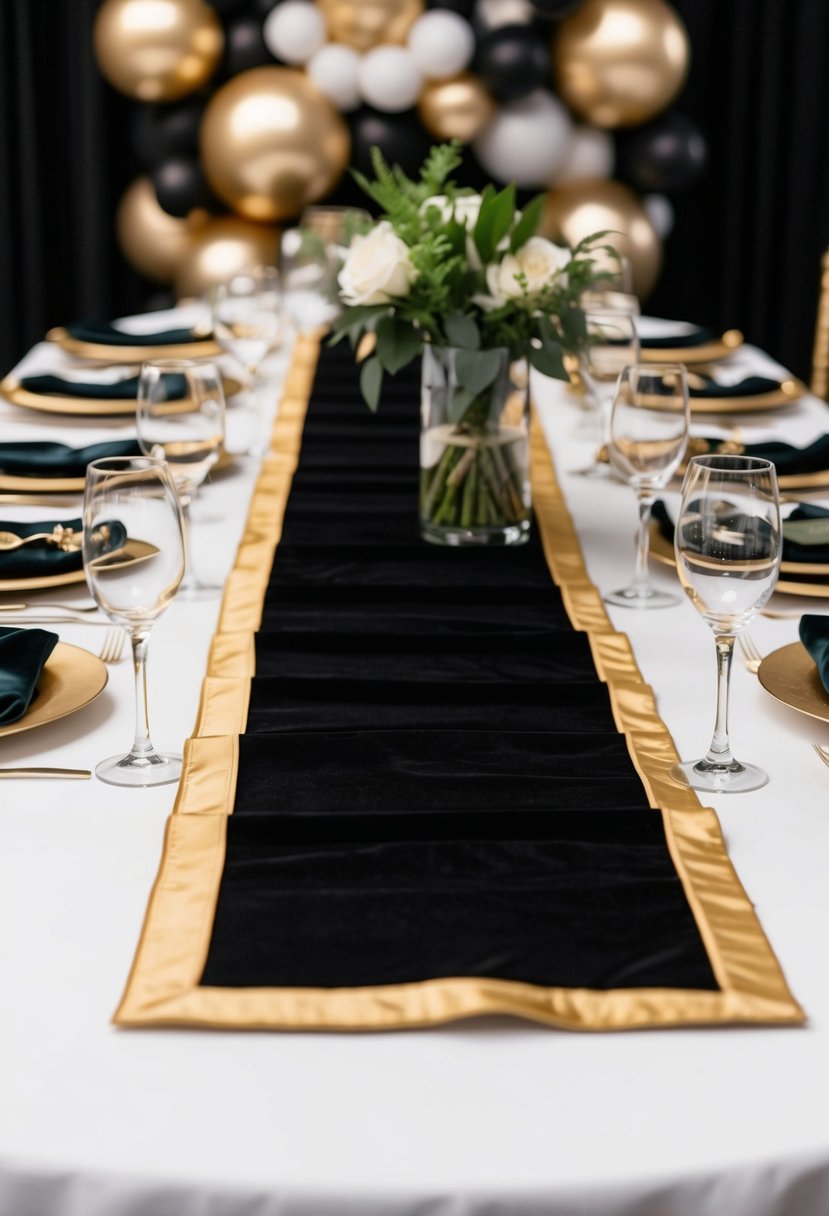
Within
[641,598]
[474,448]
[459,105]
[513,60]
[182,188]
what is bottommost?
[641,598]

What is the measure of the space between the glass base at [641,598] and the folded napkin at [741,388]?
871 mm

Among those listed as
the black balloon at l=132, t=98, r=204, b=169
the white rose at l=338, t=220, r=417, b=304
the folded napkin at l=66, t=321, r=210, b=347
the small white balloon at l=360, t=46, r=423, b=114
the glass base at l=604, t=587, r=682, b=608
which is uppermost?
the small white balloon at l=360, t=46, r=423, b=114

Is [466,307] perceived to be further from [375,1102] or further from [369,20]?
[369,20]

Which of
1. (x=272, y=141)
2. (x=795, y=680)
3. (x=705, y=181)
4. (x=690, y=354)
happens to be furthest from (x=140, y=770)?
(x=705, y=181)

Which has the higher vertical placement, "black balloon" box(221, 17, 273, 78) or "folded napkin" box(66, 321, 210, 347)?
"black balloon" box(221, 17, 273, 78)

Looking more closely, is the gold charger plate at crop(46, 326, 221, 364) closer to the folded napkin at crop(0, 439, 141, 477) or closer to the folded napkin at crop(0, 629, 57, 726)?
the folded napkin at crop(0, 439, 141, 477)

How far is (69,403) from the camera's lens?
7.41ft

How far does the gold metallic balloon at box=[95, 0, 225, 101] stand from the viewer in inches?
183

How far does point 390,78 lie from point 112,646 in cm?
367

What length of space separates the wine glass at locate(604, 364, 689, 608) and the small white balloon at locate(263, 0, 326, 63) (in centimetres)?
355

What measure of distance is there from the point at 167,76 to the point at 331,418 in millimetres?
2834

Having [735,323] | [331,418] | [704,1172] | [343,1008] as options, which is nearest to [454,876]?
[343,1008]

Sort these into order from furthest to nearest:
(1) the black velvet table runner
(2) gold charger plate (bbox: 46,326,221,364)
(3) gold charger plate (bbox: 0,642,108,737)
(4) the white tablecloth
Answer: (2) gold charger plate (bbox: 46,326,221,364), (3) gold charger plate (bbox: 0,642,108,737), (1) the black velvet table runner, (4) the white tablecloth

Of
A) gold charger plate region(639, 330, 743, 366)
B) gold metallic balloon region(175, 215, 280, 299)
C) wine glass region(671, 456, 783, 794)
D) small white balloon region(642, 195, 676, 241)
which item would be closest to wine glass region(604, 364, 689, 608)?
wine glass region(671, 456, 783, 794)
